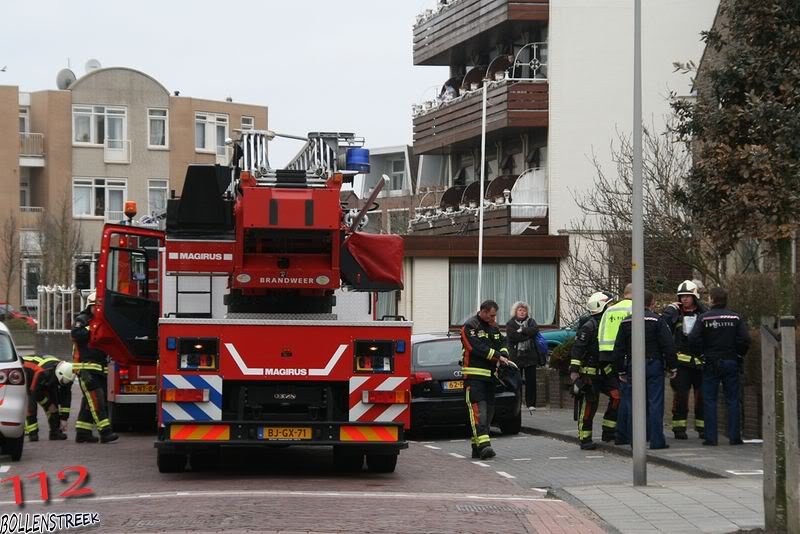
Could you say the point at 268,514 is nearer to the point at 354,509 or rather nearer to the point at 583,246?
the point at 354,509

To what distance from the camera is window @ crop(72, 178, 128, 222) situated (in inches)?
2618

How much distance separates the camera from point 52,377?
2070 cm

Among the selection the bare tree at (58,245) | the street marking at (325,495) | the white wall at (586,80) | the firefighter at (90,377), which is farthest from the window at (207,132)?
the street marking at (325,495)

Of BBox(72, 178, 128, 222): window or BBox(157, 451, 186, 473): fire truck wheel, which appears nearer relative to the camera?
BBox(157, 451, 186, 473): fire truck wheel

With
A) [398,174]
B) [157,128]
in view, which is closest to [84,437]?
[157,128]

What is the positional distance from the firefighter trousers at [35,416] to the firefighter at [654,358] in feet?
27.3

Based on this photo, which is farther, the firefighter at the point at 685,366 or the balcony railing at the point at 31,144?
the balcony railing at the point at 31,144

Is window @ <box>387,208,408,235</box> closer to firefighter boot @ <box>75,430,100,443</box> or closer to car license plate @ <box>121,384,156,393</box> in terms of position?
car license plate @ <box>121,384,156,393</box>

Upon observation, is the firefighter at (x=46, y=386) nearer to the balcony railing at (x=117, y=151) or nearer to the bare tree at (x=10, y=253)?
the bare tree at (x=10, y=253)

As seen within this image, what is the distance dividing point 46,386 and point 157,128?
4807cm

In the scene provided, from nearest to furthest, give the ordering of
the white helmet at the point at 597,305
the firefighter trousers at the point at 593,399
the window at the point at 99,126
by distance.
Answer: the firefighter trousers at the point at 593,399 < the white helmet at the point at 597,305 < the window at the point at 99,126

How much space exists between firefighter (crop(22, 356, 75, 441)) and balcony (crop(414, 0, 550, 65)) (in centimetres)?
2374

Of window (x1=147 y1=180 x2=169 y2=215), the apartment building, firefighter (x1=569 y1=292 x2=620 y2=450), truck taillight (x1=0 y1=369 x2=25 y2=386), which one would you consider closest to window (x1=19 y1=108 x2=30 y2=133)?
the apartment building

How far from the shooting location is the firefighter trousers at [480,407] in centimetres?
1758
